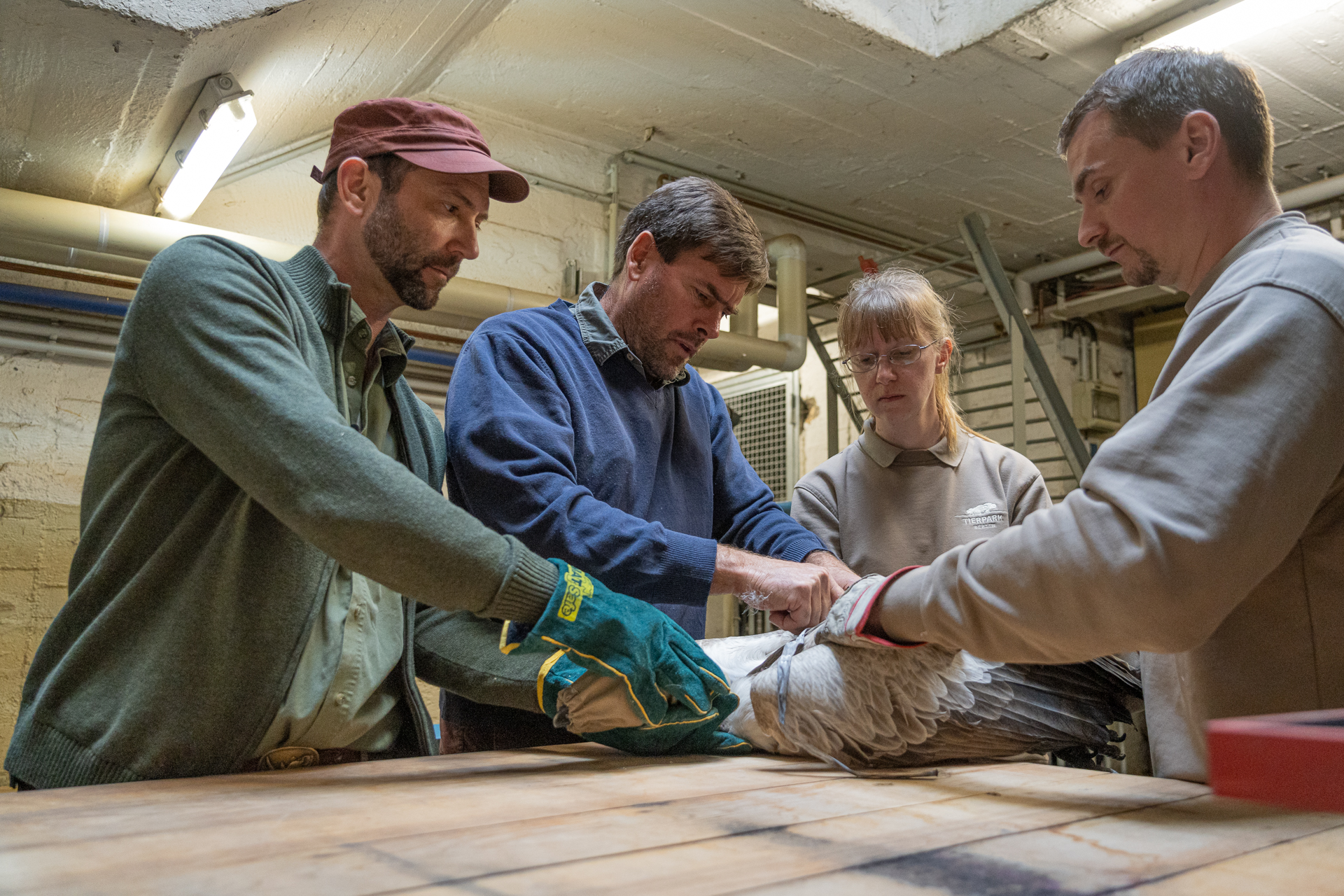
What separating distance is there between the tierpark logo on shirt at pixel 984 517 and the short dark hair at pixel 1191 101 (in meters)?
0.97

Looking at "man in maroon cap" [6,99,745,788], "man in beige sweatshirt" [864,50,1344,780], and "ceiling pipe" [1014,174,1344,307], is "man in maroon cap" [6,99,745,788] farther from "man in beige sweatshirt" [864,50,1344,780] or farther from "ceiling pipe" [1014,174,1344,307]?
"ceiling pipe" [1014,174,1344,307]

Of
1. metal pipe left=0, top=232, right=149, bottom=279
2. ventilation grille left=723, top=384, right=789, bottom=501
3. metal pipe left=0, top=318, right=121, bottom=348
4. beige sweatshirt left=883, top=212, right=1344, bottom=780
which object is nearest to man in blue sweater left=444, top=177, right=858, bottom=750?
beige sweatshirt left=883, top=212, right=1344, bottom=780

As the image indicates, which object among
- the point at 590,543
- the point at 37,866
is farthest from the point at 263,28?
the point at 37,866

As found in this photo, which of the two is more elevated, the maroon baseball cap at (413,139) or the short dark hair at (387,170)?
the maroon baseball cap at (413,139)

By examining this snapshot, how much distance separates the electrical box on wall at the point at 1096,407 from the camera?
638 cm

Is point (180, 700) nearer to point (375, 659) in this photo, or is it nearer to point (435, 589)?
→ point (375, 659)


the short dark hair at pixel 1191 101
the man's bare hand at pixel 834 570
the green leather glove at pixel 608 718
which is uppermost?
the short dark hair at pixel 1191 101

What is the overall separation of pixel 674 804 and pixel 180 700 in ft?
2.17

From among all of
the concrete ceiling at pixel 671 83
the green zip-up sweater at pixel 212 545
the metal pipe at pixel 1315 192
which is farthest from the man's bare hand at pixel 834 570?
the metal pipe at pixel 1315 192

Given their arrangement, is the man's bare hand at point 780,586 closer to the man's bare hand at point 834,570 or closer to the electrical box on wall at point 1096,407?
the man's bare hand at point 834,570

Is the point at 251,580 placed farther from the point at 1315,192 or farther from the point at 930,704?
the point at 1315,192

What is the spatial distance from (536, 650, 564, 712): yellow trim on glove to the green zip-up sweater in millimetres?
266

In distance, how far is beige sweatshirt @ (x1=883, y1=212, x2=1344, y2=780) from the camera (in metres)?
0.92

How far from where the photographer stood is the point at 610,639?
1238 mm
